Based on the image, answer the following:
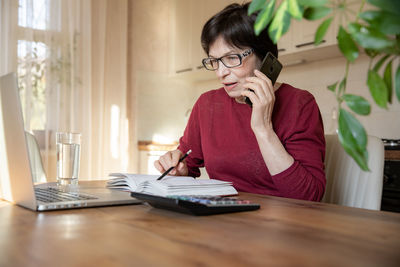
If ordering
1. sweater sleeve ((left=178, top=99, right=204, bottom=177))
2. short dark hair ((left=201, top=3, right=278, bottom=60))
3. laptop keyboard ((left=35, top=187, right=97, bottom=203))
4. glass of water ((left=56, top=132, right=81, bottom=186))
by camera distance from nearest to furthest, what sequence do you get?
laptop keyboard ((left=35, top=187, right=97, bottom=203)) < glass of water ((left=56, top=132, right=81, bottom=186)) < short dark hair ((left=201, top=3, right=278, bottom=60)) < sweater sleeve ((left=178, top=99, right=204, bottom=177))

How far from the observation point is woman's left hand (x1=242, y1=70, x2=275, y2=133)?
128cm

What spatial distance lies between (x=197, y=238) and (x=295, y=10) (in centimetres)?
Answer: 37

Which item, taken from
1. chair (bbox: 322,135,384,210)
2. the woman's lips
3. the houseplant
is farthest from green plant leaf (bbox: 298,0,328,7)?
the woman's lips

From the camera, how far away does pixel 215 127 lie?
162 centimetres

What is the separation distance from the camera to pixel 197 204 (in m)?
0.76

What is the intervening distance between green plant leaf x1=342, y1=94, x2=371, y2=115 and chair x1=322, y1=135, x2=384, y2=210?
35.9 inches

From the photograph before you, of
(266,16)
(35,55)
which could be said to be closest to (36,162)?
(266,16)

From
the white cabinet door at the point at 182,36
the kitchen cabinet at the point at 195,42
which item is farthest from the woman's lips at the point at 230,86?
the white cabinet door at the point at 182,36

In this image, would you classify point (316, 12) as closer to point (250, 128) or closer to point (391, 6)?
point (391, 6)

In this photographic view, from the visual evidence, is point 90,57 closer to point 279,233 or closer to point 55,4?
point 55,4

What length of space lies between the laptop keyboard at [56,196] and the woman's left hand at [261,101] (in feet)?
1.88

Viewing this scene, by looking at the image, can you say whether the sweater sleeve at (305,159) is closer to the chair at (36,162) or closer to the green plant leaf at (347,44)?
the green plant leaf at (347,44)

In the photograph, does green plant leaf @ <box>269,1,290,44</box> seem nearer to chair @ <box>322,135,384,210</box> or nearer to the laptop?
the laptop

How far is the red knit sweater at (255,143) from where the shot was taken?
1.21m
